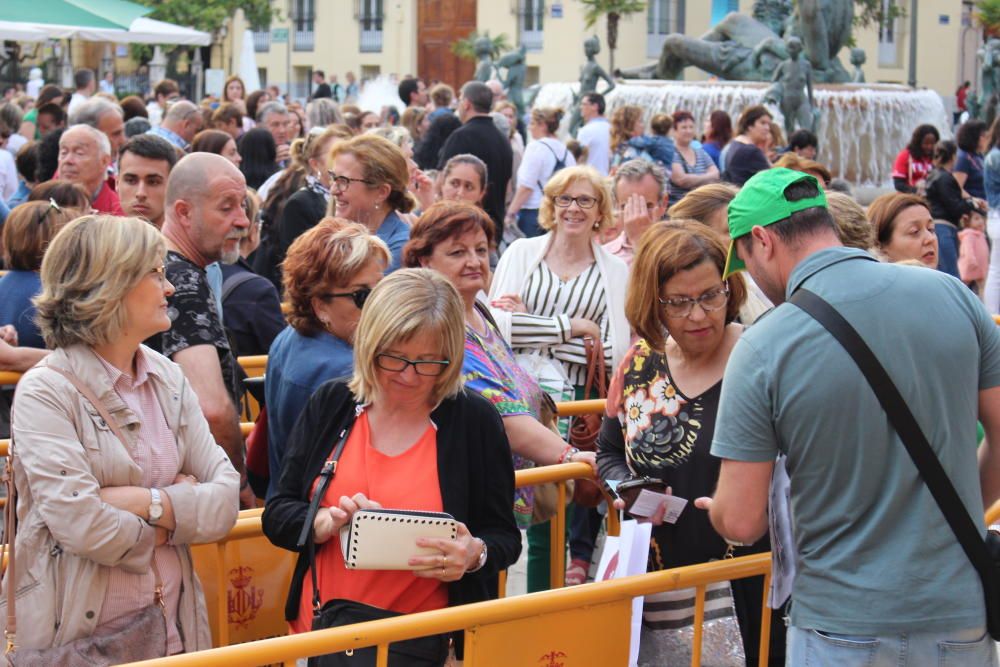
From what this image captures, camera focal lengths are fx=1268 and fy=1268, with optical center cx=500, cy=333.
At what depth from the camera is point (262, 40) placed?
56.4 m

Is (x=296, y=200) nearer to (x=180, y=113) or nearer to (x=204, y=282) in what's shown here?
(x=204, y=282)

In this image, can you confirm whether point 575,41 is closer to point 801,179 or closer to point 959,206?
point 959,206

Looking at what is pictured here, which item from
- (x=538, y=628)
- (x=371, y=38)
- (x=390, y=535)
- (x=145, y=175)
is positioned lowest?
(x=538, y=628)

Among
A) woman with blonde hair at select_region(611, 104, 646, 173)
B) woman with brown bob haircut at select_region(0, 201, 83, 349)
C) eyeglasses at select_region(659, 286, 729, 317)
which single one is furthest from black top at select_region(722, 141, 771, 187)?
eyeglasses at select_region(659, 286, 729, 317)

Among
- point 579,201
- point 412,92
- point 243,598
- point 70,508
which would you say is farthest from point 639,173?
point 412,92

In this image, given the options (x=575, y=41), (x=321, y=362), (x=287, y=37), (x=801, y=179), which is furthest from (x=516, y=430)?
(x=287, y=37)

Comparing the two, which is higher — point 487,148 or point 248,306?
point 487,148

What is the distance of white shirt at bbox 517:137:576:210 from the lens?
10773 millimetres

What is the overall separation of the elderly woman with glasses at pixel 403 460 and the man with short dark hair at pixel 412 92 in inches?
524

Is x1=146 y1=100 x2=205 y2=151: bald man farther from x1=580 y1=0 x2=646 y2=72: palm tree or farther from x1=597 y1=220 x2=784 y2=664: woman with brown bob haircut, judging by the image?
x1=580 y1=0 x2=646 y2=72: palm tree

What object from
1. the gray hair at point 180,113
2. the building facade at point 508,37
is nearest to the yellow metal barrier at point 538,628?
the gray hair at point 180,113

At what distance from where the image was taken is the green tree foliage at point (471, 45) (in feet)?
155

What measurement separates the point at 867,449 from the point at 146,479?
1.78 meters

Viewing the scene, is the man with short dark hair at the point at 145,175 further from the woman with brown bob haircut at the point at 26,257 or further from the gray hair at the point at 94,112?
the gray hair at the point at 94,112
